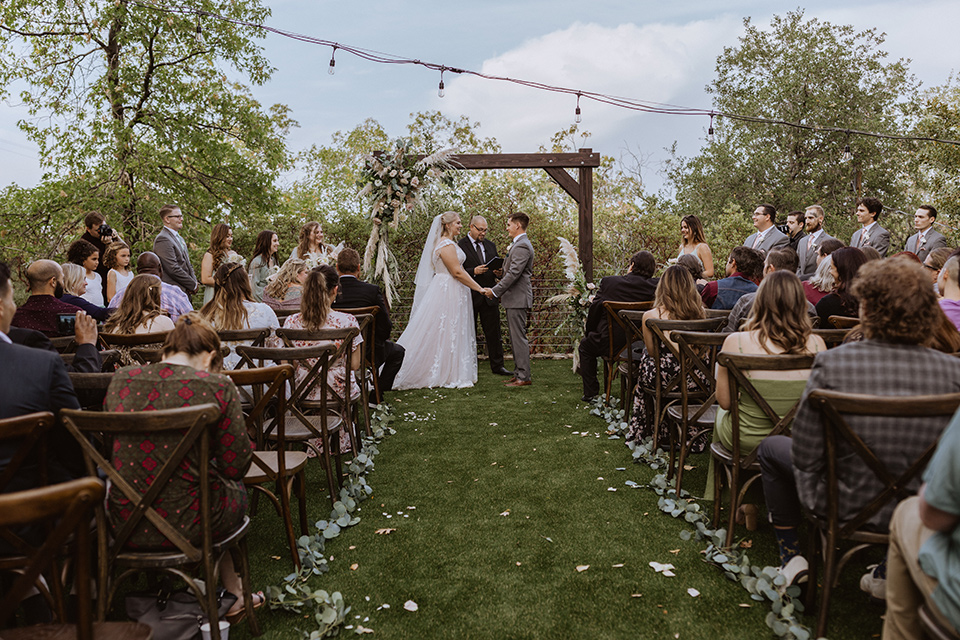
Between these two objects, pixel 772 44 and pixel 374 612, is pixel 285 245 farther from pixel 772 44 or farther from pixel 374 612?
pixel 772 44

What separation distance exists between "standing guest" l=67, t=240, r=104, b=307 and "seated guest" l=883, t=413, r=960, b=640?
5.71 metres

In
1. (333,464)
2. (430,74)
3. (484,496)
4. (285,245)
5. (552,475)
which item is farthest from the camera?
(285,245)

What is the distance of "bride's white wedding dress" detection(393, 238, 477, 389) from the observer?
24.2 ft

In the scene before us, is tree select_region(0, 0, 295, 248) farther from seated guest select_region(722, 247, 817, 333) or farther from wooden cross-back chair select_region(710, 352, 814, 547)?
wooden cross-back chair select_region(710, 352, 814, 547)

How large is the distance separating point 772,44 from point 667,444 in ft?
88.5

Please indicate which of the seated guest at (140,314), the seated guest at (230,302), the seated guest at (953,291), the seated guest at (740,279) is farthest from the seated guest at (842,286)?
the seated guest at (140,314)

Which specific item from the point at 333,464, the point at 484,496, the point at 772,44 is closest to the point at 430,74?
the point at 333,464

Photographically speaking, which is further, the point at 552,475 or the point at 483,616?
the point at 552,475

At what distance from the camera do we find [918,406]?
193cm

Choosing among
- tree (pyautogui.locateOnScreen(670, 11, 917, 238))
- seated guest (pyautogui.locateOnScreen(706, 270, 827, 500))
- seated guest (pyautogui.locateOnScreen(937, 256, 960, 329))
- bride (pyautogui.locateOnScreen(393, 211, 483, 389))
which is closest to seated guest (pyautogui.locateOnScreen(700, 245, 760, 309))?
seated guest (pyautogui.locateOnScreen(937, 256, 960, 329))

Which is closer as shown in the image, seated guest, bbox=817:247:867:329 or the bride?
seated guest, bbox=817:247:867:329

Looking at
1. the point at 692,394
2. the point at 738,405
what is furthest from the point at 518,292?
the point at 738,405

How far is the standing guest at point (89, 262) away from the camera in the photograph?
219 inches

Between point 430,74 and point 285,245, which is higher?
point 430,74
